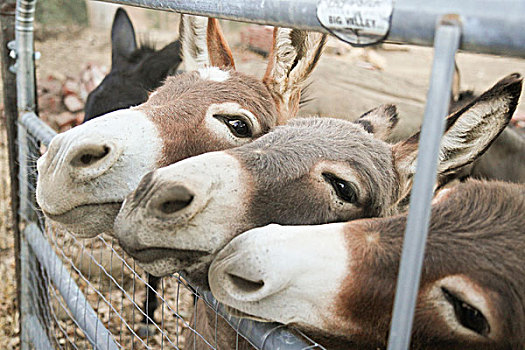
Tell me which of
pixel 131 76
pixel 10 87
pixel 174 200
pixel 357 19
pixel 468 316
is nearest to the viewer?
pixel 357 19

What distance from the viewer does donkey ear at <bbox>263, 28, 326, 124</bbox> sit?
6.61 ft

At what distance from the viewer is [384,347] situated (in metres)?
1.25

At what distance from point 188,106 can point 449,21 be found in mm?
1179

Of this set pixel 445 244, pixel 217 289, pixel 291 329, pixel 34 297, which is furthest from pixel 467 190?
pixel 34 297

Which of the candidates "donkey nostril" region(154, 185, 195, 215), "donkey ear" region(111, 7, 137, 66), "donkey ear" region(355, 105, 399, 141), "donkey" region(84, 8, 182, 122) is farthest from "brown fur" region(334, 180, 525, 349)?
"donkey ear" region(111, 7, 137, 66)

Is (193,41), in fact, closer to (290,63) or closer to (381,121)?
(290,63)

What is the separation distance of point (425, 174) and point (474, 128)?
0.80m

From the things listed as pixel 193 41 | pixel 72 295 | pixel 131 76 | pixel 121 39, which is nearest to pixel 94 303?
pixel 72 295

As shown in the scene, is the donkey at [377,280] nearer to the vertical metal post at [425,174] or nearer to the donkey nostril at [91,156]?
the vertical metal post at [425,174]

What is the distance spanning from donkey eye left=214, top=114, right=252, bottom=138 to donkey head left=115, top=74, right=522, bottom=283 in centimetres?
21

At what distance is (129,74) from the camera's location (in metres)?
3.85

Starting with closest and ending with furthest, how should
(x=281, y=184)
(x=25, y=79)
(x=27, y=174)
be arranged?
(x=281, y=184), (x=25, y=79), (x=27, y=174)

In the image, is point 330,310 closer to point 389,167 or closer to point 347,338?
point 347,338

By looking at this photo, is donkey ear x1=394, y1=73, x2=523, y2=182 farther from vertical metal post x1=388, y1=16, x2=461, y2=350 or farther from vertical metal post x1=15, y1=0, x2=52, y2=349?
vertical metal post x1=15, y1=0, x2=52, y2=349
